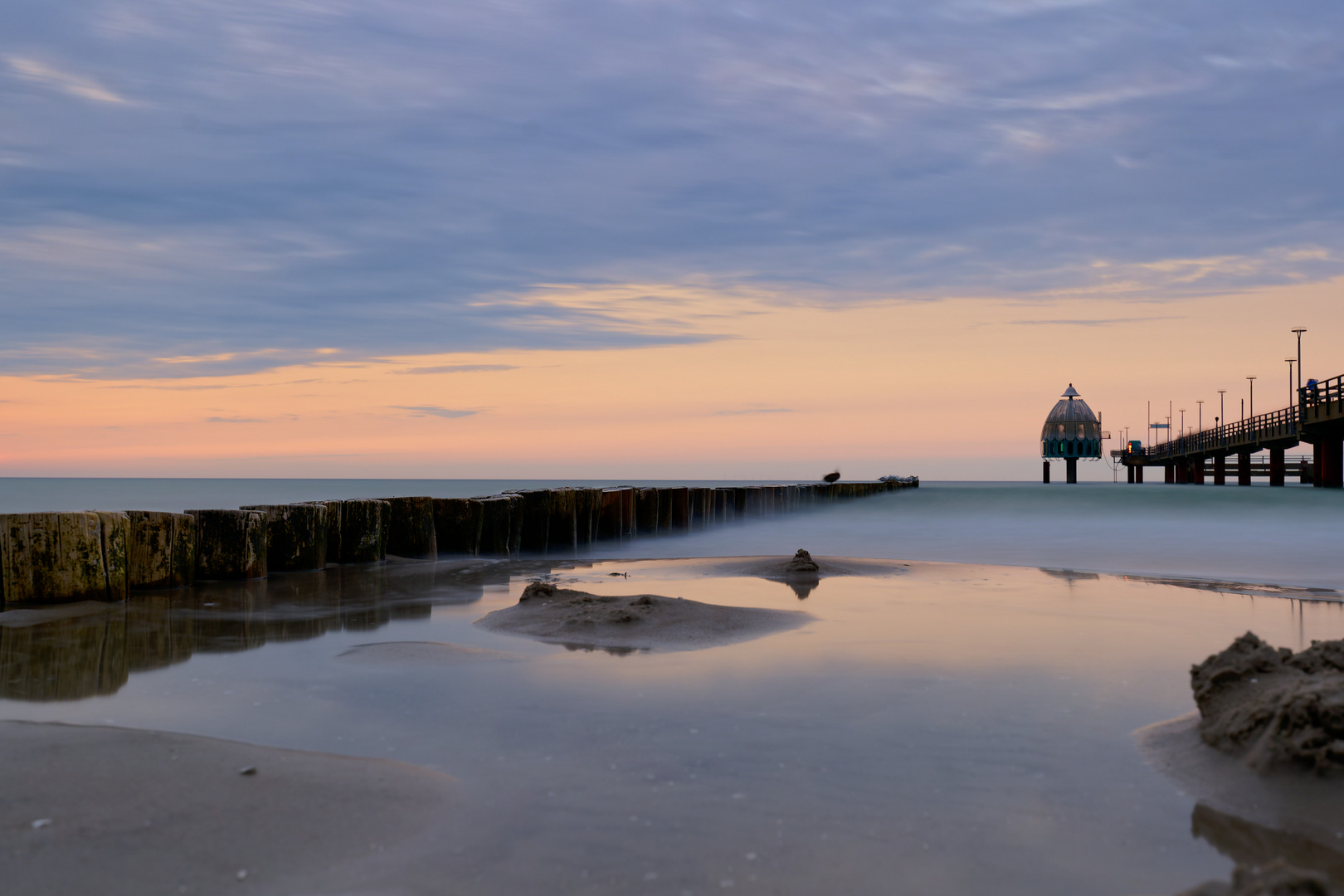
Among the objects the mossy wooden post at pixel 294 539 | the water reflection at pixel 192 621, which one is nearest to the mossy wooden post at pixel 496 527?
the water reflection at pixel 192 621

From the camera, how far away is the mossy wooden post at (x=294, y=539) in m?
8.83

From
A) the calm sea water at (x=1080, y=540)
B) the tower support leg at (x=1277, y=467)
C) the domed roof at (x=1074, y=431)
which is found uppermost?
the domed roof at (x=1074, y=431)

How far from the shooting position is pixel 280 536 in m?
8.85

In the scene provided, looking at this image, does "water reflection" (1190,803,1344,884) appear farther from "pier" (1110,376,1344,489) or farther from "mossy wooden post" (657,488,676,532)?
"pier" (1110,376,1344,489)

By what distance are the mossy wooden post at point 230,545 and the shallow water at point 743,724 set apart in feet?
3.49

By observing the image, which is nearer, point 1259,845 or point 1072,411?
point 1259,845

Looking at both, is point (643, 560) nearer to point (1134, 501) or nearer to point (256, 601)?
point (256, 601)

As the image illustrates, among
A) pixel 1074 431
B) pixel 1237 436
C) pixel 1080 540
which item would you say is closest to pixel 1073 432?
pixel 1074 431

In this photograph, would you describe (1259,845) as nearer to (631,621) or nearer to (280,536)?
Result: (631,621)

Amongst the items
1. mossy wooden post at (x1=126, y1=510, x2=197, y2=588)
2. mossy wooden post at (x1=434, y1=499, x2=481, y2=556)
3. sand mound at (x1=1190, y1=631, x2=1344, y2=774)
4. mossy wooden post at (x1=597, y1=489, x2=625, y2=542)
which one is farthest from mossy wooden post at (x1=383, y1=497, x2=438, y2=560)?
sand mound at (x1=1190, y1=631, x2=1344, y2=774)

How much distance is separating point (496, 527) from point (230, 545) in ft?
11.8

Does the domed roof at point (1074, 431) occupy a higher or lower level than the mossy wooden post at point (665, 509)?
higher

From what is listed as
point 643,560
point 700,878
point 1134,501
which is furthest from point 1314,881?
point 1134,501

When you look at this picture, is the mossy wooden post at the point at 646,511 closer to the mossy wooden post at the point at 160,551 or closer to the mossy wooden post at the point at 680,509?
the mossy wooden post at the point at 680,509
